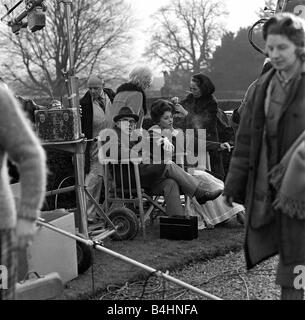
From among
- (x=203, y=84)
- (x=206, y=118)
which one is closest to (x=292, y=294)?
(x=206, y=118)

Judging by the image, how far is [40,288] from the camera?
11.0 feet

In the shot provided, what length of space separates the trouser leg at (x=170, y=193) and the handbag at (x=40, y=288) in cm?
258

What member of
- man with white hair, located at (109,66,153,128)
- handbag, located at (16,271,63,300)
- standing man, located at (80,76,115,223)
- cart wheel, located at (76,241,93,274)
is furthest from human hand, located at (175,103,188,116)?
handbag, located at (16,271,63,300)

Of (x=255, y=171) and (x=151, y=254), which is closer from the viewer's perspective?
(x=255, y=171)

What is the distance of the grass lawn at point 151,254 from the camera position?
4.33 m

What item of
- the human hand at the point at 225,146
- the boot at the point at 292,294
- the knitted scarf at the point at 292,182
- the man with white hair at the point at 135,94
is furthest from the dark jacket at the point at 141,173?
the knitted scarf at the point at 292,182

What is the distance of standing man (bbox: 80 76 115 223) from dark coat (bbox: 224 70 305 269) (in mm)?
3617

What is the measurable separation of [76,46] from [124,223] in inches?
1038

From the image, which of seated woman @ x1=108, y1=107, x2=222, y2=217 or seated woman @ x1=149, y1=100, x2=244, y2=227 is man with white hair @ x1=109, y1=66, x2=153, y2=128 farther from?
seated woman @ x1=149, y1=100, x2=244, y2=227

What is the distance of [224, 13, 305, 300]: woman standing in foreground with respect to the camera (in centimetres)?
276

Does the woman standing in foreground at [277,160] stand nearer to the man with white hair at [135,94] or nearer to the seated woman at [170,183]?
the seated woman at [170,183]

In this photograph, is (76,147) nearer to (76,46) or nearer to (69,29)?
(69,29)

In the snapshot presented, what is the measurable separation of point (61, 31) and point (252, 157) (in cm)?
2825
